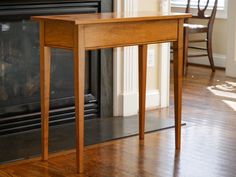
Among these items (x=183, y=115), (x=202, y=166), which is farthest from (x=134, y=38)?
(x=183, y=115)

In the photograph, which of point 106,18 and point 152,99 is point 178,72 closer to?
point 106,18

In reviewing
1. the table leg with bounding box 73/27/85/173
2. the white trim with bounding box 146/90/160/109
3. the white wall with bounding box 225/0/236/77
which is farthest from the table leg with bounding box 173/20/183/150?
the white wall with bounding box 225/0/236/77

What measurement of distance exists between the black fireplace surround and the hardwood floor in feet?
1.91

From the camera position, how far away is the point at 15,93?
413cm

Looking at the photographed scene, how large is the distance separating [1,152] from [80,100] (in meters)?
0.73

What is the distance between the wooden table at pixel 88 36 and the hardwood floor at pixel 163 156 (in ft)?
0.44

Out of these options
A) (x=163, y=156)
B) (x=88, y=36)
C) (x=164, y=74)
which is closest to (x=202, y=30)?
(x=164, y=74)

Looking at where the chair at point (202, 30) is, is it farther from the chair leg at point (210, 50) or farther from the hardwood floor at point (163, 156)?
the hardwood floor at point (163, 156)

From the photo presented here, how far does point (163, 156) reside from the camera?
143 inches

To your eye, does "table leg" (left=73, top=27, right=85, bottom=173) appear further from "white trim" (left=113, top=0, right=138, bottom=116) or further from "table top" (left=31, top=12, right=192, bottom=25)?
"white trim" (left=113, top=0, right=138, bottom=116)

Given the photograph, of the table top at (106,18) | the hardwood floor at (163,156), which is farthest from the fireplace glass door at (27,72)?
the table top at (106,18)

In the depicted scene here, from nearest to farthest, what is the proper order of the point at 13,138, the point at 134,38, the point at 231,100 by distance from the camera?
the point at 134,38 < the point at 13,138 < the point at 231,100

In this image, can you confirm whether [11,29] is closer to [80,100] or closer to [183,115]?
[80,100]

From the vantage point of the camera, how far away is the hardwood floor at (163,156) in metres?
3.32
